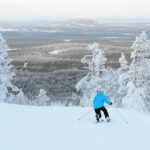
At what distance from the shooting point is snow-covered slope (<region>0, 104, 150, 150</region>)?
21.3 feet

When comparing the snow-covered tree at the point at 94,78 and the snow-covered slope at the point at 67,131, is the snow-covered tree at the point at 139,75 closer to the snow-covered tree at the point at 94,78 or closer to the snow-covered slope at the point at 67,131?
the snow-covered tree at the point at 94,78

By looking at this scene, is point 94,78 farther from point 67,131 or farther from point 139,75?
point 67,131

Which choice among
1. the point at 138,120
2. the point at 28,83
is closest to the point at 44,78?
the point at 28,83

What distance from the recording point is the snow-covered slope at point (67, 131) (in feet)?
21.3

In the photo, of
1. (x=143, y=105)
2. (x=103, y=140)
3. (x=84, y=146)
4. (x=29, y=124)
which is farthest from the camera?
(x=143, y=105)

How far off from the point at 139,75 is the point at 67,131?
38.1 feet

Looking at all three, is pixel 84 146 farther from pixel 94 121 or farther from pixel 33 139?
pixel 94 121

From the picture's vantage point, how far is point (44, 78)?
2675 inches

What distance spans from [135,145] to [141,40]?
12590 mm

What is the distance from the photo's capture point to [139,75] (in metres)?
18.1

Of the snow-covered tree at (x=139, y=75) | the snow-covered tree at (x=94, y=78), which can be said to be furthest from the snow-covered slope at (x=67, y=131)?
the snow-covered tree at (x=94, y=78)

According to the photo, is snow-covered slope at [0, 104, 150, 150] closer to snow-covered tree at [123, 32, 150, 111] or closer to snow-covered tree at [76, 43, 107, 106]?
snow-covered tree at [123, 32, 150, 111]

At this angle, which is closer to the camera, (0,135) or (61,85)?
(0,135)

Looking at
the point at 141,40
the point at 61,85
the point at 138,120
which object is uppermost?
the point at 141,40
